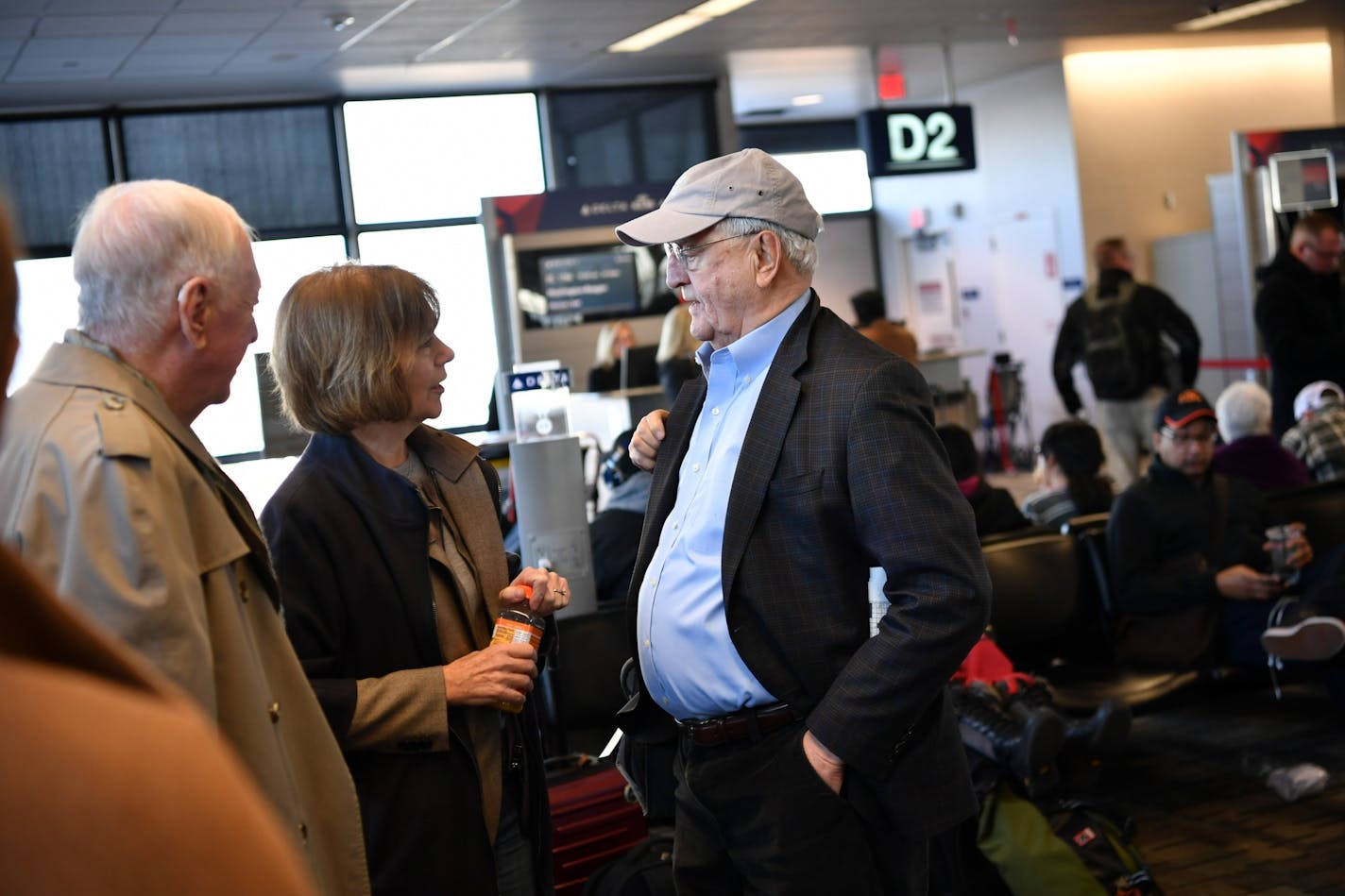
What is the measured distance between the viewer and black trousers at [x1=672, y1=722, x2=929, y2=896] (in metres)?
1.90

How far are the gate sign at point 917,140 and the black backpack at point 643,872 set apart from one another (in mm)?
8689

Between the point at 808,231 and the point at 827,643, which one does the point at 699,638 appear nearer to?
the point at 827,643

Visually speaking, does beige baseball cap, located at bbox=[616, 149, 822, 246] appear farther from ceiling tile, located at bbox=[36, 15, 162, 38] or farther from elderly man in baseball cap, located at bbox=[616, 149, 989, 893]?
ceiling tile, located at bbox=[36, 15, 162, 38]

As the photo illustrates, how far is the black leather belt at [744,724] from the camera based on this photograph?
6.36 feet

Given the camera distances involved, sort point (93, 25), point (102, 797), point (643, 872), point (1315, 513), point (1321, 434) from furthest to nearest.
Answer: point (93, 25)
point (1321, 434)
point (1315, 513)
point (643, 872)
point (102, 797)

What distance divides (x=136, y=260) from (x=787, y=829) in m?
1.16

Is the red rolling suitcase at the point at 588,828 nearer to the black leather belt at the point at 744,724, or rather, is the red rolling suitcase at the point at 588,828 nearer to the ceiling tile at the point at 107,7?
the black leather belt at the point at 744,724

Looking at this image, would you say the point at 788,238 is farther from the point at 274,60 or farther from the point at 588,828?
the point at 274,60

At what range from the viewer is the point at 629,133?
38.7 feet

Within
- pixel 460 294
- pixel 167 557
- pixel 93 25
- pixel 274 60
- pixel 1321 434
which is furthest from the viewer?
pixel 460 294

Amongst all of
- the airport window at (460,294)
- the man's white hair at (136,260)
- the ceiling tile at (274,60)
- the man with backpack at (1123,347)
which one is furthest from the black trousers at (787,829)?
the airport window at (460,294)

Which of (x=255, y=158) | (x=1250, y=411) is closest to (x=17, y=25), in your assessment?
(x=255, y=158)

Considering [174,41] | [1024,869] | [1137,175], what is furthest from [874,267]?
[1024,869]

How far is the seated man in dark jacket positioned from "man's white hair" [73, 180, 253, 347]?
380 centimetres
